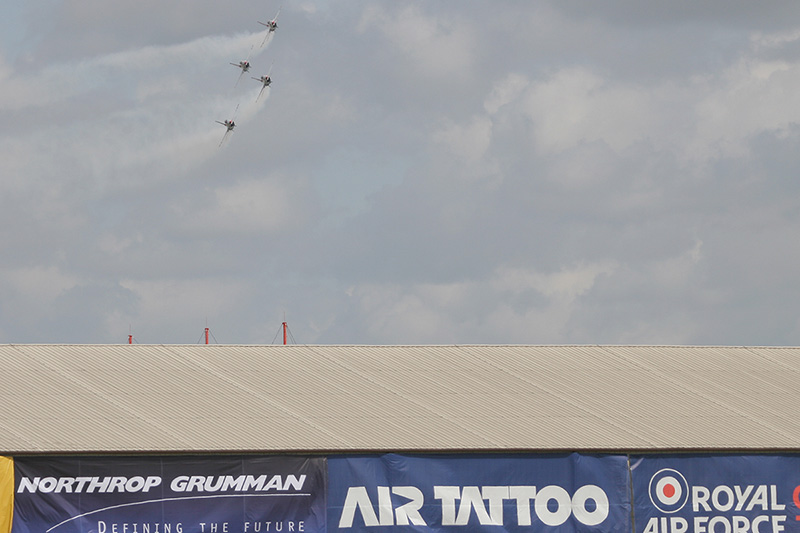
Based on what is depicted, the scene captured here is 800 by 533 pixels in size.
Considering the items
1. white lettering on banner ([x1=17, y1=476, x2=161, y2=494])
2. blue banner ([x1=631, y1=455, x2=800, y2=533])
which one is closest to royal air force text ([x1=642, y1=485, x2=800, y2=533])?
blue banner ([x1=631, y1=455, x2=800, y2=533])

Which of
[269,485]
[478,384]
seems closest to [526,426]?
[478,384]

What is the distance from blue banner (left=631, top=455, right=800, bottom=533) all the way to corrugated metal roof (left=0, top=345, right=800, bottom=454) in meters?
0.52

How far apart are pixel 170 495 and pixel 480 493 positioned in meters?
8.93

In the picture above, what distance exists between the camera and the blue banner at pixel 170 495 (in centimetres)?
3406

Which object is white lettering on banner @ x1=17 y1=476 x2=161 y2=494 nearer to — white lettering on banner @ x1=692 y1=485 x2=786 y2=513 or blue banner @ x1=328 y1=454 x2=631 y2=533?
blue banner @ x1=328 y1=454 x2=631 y2=533

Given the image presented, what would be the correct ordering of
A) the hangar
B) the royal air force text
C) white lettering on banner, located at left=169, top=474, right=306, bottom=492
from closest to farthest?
the hangar < white lettering on banner, located at left=169, top=474, right=306, bottom=492 < the royal air force text

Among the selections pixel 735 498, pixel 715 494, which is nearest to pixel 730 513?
pixel 735 498

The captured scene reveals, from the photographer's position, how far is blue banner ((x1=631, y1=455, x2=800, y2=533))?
124 feet

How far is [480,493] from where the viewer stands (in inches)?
1444

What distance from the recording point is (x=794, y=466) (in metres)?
38.8

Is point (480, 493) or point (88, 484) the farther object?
point (480, 493)

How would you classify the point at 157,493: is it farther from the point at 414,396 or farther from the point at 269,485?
the point at 414,396

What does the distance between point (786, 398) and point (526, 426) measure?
402 inches

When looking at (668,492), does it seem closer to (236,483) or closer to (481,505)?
(481,505)
